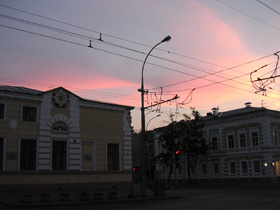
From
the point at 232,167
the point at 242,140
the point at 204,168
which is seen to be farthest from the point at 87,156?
the point at 204,168

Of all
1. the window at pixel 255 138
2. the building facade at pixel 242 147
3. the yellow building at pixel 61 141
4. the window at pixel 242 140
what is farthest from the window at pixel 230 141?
the yellow building at pixel 61 141

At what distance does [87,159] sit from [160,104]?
353 inches

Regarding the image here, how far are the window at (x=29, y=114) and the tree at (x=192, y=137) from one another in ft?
97.3

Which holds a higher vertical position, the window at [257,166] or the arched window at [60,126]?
the arched window at [60,126]

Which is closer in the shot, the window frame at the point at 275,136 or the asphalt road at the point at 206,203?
the asphalt road at the point at 206,203

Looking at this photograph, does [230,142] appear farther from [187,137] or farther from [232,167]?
[187,137]

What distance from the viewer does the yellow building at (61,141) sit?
27.0 metres

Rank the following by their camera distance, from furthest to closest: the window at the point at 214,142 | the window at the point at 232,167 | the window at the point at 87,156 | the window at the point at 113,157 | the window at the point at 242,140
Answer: the window at the point at 214,142 < the window at the point at 232,167 < the window at the point at 242,140 < the window at the point at 113,157 < the window at the point at 87,156

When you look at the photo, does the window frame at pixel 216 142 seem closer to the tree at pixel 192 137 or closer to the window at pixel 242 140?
the tree at pixel 192 137

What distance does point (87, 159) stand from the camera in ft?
103

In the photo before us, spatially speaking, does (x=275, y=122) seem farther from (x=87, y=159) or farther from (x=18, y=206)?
(x=18, y=206)

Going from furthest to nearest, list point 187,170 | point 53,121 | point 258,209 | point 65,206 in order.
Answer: point 187,170 < point 53,121 < point 65,206 < point 258,209

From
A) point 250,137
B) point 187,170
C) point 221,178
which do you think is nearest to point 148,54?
point 250,137

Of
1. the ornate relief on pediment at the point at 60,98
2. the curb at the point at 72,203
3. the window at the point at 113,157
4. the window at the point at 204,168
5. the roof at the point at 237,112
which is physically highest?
the roof at the point at 237,112
